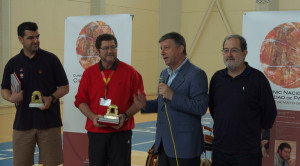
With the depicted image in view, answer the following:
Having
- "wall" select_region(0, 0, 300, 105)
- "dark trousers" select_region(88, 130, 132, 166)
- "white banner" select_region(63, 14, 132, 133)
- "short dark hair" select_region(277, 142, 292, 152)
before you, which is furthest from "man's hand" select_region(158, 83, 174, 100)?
"wall" select_region(0, 0, 300, 105)

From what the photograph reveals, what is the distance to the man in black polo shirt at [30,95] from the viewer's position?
459 cm

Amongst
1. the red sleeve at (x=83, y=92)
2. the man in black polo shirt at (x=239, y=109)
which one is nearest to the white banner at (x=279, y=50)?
the man in black polo shirt at (x=239, y=109)

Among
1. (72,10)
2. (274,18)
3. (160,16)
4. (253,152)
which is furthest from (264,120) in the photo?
(160,16)

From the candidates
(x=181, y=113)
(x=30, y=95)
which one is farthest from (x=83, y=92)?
(x=181, y=113)

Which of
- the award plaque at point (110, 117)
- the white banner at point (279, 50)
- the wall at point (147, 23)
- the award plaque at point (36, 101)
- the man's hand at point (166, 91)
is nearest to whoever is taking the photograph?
the man's hand at point (166, 91)

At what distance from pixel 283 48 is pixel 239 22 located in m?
11.9

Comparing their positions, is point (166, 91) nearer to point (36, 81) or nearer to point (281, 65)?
point (281, 65)

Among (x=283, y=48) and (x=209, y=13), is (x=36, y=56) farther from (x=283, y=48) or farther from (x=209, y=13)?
(x=209, y=13)

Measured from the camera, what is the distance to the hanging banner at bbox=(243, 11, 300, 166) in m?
4.10

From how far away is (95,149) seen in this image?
13.6ft

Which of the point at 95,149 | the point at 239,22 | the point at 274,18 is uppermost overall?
the point at 239,22

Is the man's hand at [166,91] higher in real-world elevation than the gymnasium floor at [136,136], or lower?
higher

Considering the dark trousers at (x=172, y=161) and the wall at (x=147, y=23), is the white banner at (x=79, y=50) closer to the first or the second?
the dark trousers at (x=172, y=161)

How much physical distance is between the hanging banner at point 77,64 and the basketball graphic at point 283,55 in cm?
188
